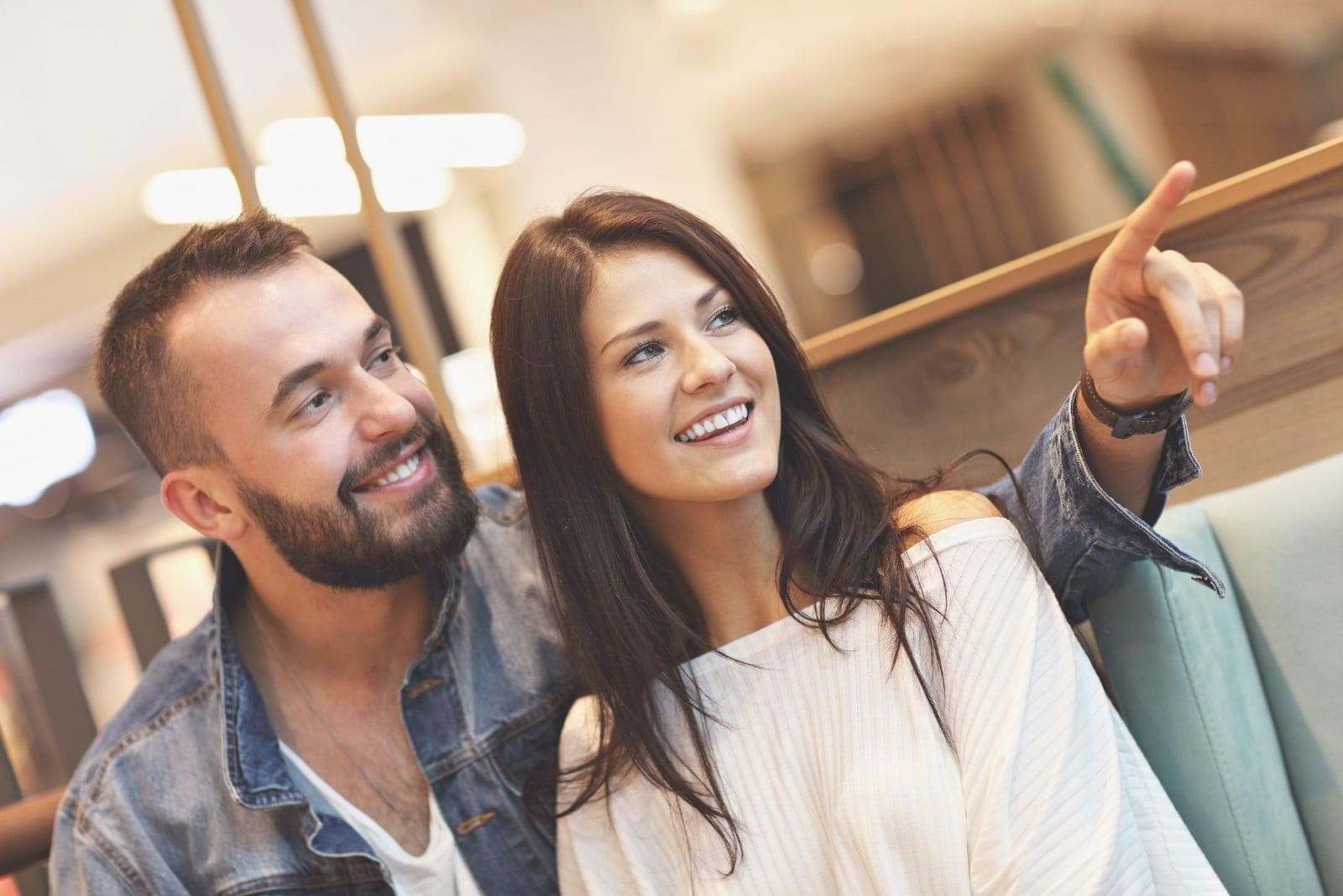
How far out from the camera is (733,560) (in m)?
1.32

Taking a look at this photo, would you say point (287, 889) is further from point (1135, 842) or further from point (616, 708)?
point (1135, 842)

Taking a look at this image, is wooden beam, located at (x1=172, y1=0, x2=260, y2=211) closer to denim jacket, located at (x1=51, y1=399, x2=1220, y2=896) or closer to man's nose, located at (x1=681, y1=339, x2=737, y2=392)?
denim jacket, located at (x1=51, y1=399, x2=1220, y2=896)

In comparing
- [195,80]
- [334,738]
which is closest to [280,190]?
[195,80]

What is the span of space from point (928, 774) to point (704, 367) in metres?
0.44

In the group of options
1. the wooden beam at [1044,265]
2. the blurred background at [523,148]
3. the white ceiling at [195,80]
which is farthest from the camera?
the white ceiling at [195,80]

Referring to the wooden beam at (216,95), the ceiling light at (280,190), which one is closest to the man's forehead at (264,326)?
the wooden beam at (216,95)

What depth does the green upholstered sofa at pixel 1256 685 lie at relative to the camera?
114 cm

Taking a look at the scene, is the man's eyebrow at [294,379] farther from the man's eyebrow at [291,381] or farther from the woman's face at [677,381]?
the woman's face at [677,381]

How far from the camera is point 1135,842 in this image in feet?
3.50

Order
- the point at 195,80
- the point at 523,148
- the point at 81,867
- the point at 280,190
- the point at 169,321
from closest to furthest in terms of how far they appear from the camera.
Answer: the point at 81,867
the point at 169,321
the point at 195,80
the point at 280,190
the point at 523,148

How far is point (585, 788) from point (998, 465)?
65 centimetres

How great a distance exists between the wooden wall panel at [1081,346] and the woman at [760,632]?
265 millimetres

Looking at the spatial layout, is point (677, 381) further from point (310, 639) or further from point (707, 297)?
point (310, 639)

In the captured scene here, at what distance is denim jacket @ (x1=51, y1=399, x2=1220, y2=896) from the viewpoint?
1.43 metres
